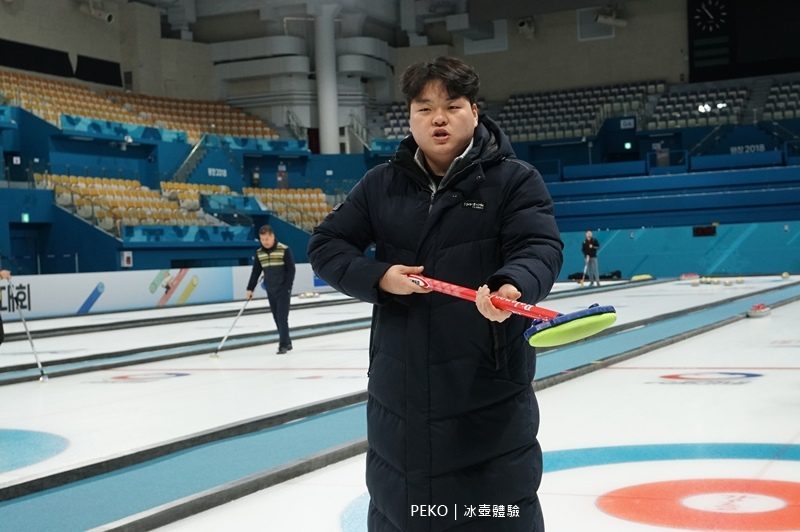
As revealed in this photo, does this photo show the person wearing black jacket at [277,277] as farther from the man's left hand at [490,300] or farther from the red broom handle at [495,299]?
the man's left hand at [490,300]

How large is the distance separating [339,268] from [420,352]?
0.35 m

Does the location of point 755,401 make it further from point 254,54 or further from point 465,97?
point 254,54


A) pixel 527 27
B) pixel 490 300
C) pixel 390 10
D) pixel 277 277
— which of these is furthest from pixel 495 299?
pixel 390 10

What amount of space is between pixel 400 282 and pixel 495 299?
29cm

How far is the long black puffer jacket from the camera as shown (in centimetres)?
254

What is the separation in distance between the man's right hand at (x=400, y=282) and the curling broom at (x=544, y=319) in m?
0.01

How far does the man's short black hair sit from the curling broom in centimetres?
54

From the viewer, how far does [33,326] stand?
773 inches

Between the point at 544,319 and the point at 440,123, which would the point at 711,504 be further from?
the point at 440,123

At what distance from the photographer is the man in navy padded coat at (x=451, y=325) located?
8.35 ft

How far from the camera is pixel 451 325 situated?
8.38ft

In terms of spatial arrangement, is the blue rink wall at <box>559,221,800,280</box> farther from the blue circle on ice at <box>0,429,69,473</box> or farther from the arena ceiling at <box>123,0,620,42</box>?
the blue circle on ice at <box>0,429,69,473</box>

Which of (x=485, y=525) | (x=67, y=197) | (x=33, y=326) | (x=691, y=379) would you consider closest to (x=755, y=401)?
(x=691, y=379)

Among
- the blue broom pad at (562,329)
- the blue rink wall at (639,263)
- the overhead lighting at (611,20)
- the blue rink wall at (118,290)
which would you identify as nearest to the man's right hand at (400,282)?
the blue broom pad at (562,329)
